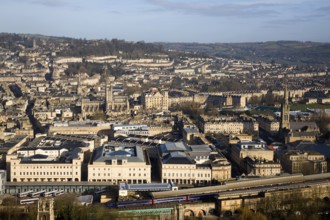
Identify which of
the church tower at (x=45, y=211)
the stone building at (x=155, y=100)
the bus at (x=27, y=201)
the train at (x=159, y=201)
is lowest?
the bus at (x=27, y=201)

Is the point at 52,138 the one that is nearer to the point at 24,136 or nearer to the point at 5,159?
the point at 24,136

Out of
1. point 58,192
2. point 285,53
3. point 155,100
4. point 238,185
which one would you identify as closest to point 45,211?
point 58,192

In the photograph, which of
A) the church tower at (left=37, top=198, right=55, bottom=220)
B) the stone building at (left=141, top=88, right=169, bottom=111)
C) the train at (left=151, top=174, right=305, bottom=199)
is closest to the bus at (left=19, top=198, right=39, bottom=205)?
the train at (left=151, top=174, right=305, bottom=199)

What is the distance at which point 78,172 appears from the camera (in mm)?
18328

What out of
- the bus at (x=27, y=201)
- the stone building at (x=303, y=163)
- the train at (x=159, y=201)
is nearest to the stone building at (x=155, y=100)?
the stone building at (x=303, y=163)

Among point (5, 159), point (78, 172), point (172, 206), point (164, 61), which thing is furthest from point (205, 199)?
point (164, 61)

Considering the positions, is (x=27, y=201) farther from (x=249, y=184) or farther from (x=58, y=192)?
(x=249, y=184)

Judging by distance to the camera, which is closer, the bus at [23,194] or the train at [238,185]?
the train at [238,185]

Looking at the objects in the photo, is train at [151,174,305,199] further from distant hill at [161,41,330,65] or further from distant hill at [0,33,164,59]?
distant hill at [161,41,330,65]

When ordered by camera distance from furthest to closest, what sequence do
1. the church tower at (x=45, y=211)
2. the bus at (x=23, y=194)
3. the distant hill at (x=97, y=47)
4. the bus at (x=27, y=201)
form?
the distant hill at (x=97, y=47) → the bus at (x=23, y=194) → the bus at (x=27, y=201) → the church tower at (x=45, y=211)

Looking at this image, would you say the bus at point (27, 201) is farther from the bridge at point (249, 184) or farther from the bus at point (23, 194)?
the bridge at point (249, 184)

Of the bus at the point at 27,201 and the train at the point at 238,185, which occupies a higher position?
the train at the point at 238,185

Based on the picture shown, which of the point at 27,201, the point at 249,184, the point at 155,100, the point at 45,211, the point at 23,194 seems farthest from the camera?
the point at 155,100

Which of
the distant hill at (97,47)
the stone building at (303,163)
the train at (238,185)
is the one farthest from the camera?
the distant hill at (97,47)
